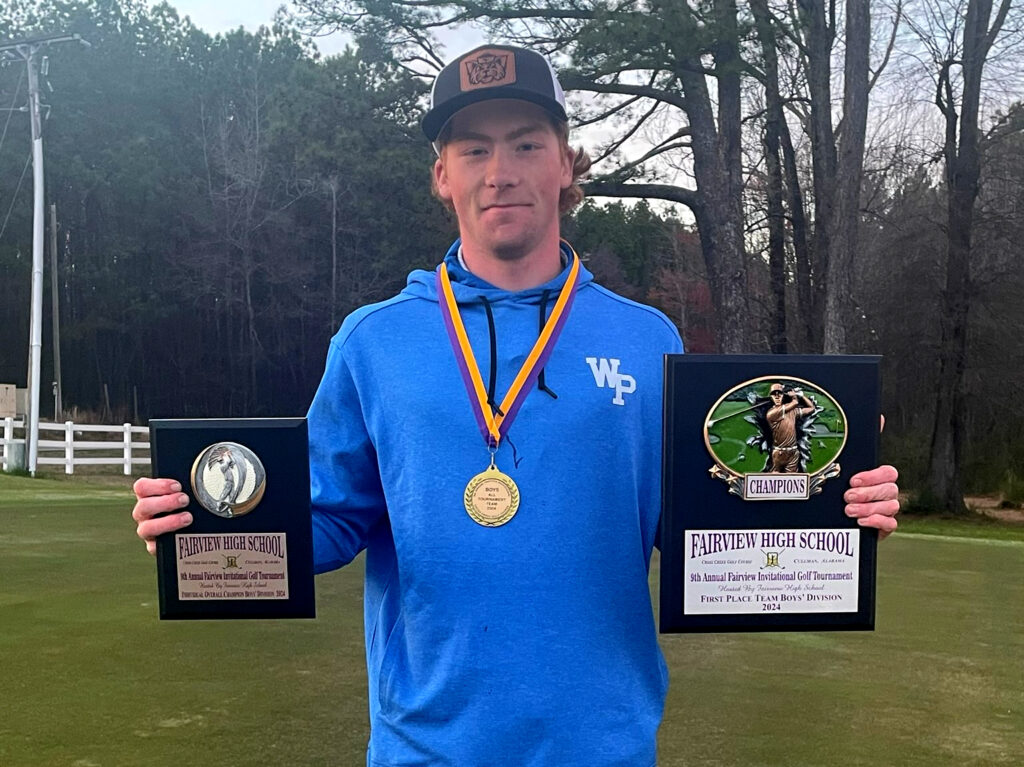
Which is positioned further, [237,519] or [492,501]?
[237,519]

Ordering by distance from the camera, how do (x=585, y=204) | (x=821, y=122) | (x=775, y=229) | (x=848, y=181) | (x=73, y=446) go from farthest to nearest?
1. (x=585, y=204)
2. (x=775, y=229)
3. (x=73, y=446)
4. (x=821, y=122)
5. (x=848, y=181)

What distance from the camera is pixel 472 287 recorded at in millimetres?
1701

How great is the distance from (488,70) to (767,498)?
72 cm

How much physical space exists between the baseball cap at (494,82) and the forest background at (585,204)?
9.48 metres

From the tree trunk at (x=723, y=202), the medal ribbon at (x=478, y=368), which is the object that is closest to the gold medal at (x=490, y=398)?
the medal ribbon at (x=478, y=368)

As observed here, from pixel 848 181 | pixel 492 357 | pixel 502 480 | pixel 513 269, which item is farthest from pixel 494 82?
pixel 848 181

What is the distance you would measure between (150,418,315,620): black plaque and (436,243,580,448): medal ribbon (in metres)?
0.24

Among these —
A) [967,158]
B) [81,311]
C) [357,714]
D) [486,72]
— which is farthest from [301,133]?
[486,72]

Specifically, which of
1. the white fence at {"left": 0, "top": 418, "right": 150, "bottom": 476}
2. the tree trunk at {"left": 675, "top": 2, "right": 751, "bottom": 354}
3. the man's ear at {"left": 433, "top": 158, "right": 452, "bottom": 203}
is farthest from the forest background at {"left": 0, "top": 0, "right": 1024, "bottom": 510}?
the man's ear at {"left": 433, "top": 158, "right": 452, "bottom": 203}

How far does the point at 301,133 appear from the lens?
786 inches

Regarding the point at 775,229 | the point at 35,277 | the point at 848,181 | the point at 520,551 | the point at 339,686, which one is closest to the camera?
the point at 520,551

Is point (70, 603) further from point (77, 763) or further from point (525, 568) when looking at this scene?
point (525, 568)

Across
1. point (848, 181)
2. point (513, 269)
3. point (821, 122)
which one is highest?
point (821, 122)

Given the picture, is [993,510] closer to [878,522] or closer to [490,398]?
[878,522]
